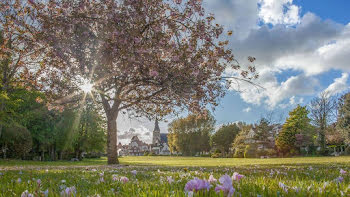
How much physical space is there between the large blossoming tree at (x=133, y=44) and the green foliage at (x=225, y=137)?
6723cm

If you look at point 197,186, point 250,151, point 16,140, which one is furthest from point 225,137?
point 197,186

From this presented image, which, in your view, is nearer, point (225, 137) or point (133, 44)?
point (133, 44)

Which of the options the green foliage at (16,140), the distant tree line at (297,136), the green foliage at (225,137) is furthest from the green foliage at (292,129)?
the green foliage at (16,140)

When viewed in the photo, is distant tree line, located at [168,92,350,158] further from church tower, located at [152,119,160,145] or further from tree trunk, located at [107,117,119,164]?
church tower, located at [152,119,160,145]

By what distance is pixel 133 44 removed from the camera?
1445 centimetres

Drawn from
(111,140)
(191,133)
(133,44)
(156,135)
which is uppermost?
(133,44)

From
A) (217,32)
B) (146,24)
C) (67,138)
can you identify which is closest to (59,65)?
(146,24)

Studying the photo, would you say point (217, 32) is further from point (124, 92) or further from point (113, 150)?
point (113, 150)

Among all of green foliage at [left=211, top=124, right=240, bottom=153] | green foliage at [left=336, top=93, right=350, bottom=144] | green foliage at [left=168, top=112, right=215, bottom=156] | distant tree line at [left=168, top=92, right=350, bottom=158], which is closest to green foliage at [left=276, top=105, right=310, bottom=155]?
distant tree line at [left=168, top=92, right=350, bottom=158]

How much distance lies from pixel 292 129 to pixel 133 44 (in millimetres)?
61008

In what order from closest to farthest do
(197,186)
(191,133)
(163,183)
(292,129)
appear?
(197,186), (163,183), (292,129), (191,133)

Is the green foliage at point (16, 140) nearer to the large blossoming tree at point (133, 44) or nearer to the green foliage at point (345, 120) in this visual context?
the large blossoming tree at point (133, 44)

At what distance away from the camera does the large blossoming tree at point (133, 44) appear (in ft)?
49.1

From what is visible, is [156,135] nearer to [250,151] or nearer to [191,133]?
[191,133]
